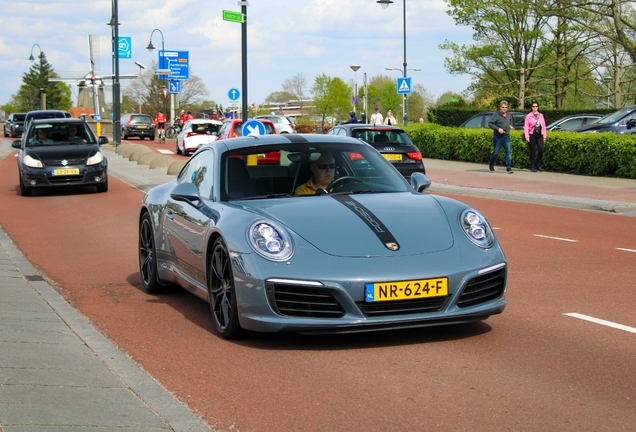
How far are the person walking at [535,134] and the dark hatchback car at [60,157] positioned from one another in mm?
10742

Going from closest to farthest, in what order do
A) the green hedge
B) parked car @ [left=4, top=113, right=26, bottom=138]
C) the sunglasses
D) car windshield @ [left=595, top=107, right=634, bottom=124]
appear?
1. the sunglasses
2. the green hedge
3. car windshield @ [left=595, top=107, right=634, bottom=124]
4. parked car @ [left=4, top=113, right=26, bottom=138]

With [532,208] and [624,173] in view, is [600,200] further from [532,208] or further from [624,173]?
[624,173]

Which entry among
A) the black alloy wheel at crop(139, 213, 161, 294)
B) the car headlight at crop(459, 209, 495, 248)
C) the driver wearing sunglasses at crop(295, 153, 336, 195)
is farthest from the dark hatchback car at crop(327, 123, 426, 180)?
the car headlight at crop(459, 209, 495, 248)

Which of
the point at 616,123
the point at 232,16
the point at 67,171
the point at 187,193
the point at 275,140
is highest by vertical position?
the point at 232,16

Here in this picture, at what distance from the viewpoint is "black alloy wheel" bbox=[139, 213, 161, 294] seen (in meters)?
8.13

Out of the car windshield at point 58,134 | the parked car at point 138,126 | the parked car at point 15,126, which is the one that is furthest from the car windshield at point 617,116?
the parked car at point 15,126

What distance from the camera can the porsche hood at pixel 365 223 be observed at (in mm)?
5754

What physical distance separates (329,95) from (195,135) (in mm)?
66503

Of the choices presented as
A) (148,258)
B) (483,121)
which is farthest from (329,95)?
(148,258)

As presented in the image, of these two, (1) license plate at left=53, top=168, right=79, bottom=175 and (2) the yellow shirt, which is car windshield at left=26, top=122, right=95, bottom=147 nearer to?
(1) license plate at left=53, top=168, right=79, bottom=175

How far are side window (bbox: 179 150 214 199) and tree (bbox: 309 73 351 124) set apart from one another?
94.7 m

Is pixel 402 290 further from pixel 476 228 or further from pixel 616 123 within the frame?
pixel 616 123

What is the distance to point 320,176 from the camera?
275 inches

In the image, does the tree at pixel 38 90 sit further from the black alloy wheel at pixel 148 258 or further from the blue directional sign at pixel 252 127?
the black alloy wheel at pixel 148 258
